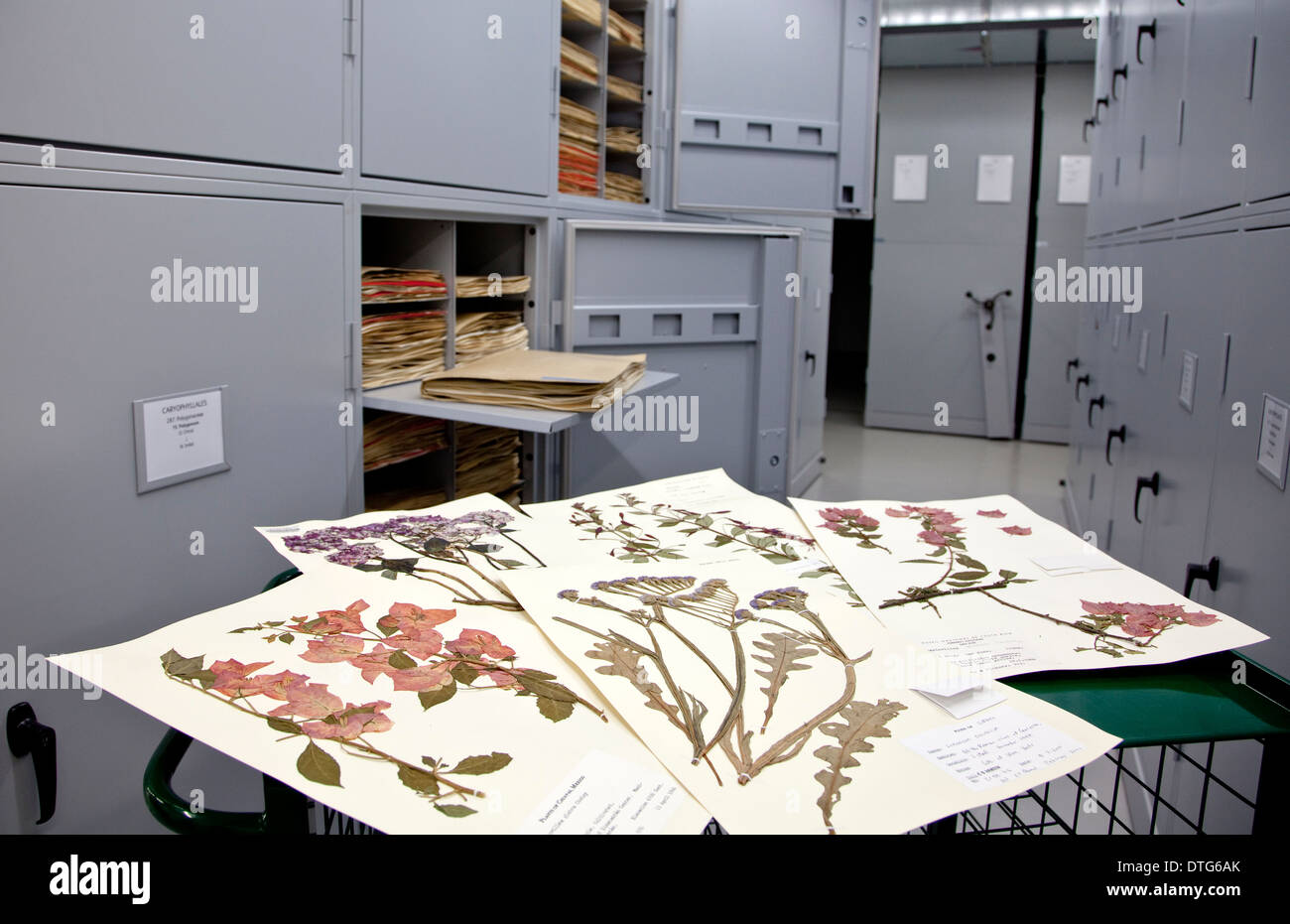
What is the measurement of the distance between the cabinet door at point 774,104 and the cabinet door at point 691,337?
23 cm

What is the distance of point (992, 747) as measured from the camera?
2.08 feet

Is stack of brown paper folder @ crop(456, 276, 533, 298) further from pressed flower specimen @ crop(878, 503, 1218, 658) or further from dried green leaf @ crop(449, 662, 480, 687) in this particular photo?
dried green leaf @ crop(449, 662, 480, 687)

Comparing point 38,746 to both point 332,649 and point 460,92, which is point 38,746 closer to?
point 332,649

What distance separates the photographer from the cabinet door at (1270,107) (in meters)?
1.22

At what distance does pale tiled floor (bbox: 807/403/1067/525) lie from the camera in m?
4.58

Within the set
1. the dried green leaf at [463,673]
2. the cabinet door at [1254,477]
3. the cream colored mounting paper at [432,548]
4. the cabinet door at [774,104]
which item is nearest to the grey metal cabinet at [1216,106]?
the cabinet door at [1254,477]

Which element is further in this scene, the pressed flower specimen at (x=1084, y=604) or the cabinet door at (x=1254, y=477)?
the cabinet door at (x=1254, y=477)

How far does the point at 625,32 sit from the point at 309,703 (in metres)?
2.33

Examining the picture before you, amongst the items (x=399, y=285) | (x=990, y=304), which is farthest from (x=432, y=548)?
(x=990, y=304)

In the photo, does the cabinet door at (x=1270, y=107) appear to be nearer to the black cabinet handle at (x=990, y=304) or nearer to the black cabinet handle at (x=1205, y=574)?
the black cabinet handle at (x=1205, y=574)

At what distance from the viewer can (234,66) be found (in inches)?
48.2

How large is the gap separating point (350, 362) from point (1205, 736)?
1289 mm

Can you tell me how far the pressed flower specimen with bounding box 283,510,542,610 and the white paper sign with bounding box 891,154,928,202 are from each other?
18.1 ft
